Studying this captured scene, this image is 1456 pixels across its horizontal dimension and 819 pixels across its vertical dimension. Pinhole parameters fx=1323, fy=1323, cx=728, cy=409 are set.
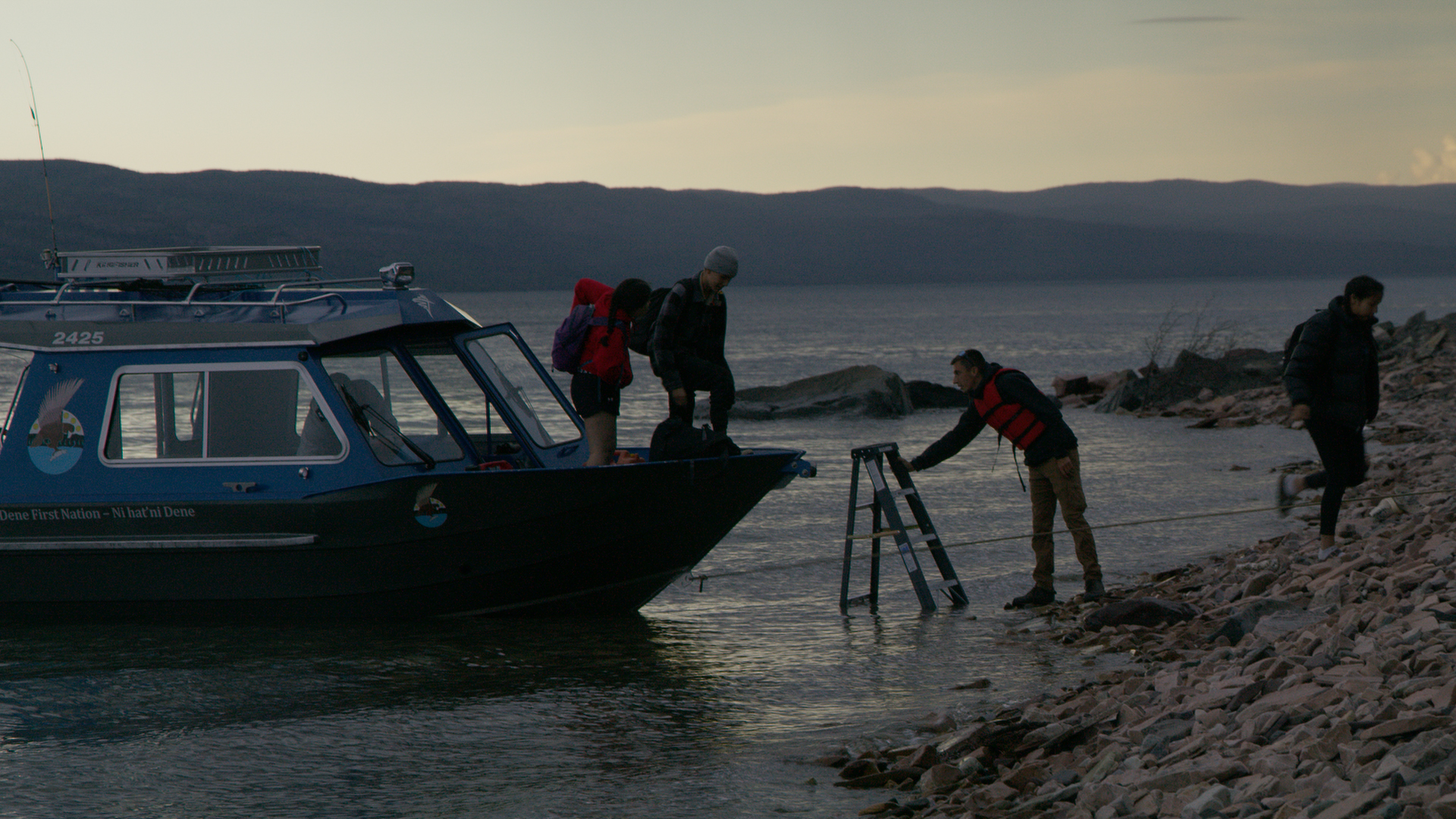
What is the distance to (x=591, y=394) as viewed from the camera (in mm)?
9172

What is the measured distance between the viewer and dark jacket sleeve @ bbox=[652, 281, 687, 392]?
8969 millimetres

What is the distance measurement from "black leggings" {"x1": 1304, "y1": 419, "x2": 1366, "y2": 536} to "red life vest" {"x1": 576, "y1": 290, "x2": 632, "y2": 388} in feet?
14.9

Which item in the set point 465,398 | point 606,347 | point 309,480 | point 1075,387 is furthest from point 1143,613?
point 1075,387

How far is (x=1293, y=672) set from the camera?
559cm

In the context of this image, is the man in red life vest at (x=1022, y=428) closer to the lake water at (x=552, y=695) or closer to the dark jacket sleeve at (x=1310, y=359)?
the lake water at (x=552, y=695)

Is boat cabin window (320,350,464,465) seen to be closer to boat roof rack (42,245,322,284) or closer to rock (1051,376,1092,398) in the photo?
boat roof rack (42,245,322,284)

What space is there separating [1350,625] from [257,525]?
6.55m

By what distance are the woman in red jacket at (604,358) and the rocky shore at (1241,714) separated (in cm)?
315

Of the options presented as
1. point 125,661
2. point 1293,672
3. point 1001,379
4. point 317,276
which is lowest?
point 125,661

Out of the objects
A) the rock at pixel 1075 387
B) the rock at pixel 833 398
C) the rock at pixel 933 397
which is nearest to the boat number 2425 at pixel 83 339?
the rock at pixel 833 398

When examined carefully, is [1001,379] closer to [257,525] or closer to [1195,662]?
[1195,662]

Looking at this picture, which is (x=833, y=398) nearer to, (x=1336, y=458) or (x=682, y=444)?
(x=682, y=444)

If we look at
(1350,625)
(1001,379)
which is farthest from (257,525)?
(1350,625)

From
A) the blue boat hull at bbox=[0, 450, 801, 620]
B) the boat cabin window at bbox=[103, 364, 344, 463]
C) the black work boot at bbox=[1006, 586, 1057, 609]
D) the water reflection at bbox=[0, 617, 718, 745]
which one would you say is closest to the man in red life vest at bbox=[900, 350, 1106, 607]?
the black work boot at bbox=[1006, 586, 1057, 609]
